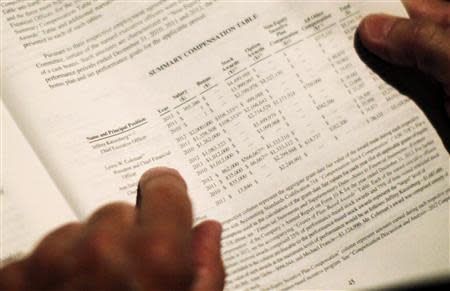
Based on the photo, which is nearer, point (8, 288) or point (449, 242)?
point (8, 288)

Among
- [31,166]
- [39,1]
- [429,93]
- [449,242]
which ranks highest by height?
[39,1]

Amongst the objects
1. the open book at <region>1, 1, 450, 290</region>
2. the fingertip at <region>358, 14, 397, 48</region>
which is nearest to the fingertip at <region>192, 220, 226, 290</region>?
the open book at <region>1, 1, 450, 290</region>

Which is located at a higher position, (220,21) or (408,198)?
(220,21)

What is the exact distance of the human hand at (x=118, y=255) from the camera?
303 mm

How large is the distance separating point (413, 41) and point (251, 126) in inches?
6.0

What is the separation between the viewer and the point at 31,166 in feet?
1.34

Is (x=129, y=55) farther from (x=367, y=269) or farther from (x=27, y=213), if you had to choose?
(x=367, y=269)

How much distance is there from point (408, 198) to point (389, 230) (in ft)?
0.11

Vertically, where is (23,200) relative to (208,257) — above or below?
above

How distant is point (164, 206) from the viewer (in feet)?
1.11

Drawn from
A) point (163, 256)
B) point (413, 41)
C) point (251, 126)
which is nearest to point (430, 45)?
point (413, 41)

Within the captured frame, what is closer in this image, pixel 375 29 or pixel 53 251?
pixel 53 251

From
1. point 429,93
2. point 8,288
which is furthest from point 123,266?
point 429,93

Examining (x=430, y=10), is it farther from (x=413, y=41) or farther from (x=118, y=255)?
(x=118, y=255)
